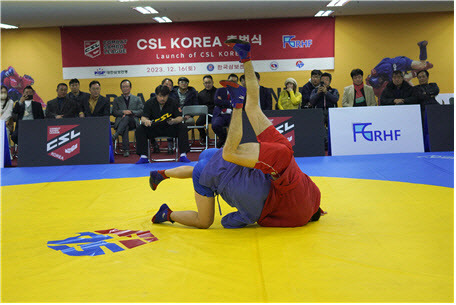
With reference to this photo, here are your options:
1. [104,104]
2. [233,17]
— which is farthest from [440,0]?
[104,104]

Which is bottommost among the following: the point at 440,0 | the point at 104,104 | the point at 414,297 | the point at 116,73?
the point at 414,297

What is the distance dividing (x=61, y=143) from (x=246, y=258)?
532 cm

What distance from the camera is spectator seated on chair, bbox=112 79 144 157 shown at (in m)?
8.48

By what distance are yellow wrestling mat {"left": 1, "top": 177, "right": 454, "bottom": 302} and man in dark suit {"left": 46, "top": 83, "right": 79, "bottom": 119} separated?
14.7 feet

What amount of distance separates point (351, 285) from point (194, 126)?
675 cm

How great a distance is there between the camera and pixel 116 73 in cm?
1142

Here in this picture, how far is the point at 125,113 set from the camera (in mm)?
8492

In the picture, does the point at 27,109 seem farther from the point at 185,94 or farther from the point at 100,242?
the point at 100,242

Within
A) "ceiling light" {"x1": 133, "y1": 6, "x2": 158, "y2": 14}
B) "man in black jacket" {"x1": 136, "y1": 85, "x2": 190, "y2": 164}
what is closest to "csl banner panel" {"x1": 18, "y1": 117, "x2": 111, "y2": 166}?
"man in black jacket" {"x1": 136, "y1": 85, "x2": 190, "y2": 164}

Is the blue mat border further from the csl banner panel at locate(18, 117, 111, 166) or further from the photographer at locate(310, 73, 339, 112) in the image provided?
the photographer at locate(310, 73, 339, 112)

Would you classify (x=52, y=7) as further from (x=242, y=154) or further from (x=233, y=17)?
(x=242, y=154)

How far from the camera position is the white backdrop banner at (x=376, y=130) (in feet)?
23.1

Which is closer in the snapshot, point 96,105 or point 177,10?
point 96,105

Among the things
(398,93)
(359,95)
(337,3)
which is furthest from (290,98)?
(337,3)
